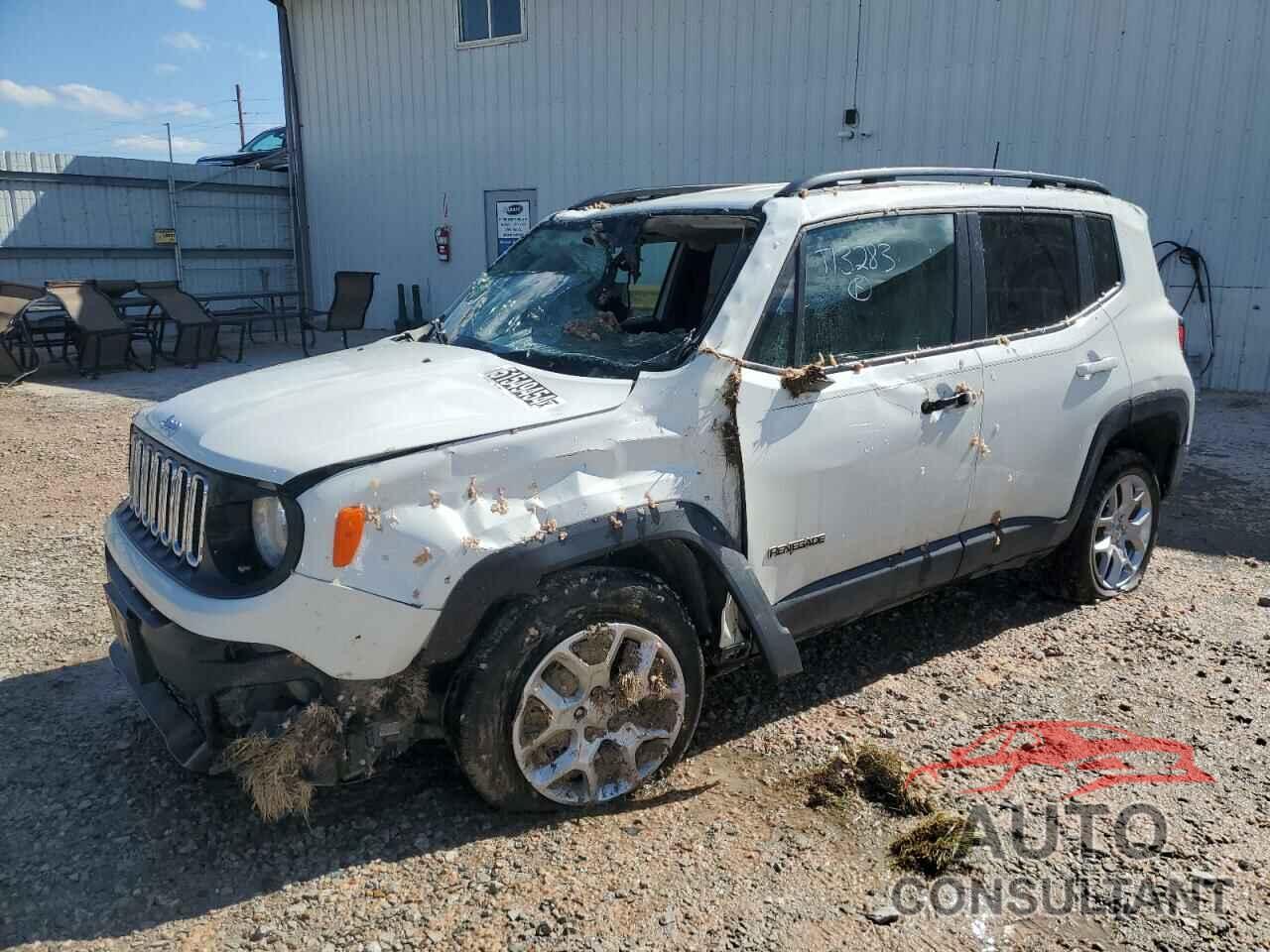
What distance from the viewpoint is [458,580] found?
264 centimetres

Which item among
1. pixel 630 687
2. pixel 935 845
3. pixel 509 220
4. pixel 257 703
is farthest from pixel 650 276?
pixel 509 220

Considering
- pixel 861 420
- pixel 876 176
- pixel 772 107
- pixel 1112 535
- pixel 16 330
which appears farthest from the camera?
pixel 772 107

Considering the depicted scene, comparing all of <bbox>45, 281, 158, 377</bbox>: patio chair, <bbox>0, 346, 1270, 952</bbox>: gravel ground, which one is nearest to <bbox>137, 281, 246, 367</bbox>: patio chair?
<bbox>45, 281, 158, 377</bbox>: patio chair

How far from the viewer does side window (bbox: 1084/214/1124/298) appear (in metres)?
4.34

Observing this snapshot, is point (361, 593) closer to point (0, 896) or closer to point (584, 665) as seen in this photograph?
point (584, 665)

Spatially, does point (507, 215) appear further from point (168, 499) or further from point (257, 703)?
point (257, 703)

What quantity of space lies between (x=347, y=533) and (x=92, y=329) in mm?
10851

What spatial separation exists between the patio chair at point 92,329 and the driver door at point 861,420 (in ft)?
35.6

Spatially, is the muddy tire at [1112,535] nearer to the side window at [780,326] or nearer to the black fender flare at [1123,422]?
the black fender flare at [1123,422]

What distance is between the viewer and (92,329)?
11.7m

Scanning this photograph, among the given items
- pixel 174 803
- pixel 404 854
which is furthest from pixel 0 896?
pixel 404 854

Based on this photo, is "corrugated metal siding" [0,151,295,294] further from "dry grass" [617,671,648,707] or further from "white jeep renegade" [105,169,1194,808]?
"dry grass" [617,671,648,707]

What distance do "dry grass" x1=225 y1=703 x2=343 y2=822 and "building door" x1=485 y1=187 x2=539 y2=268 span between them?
41.1ft

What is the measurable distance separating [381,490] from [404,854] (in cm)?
110
